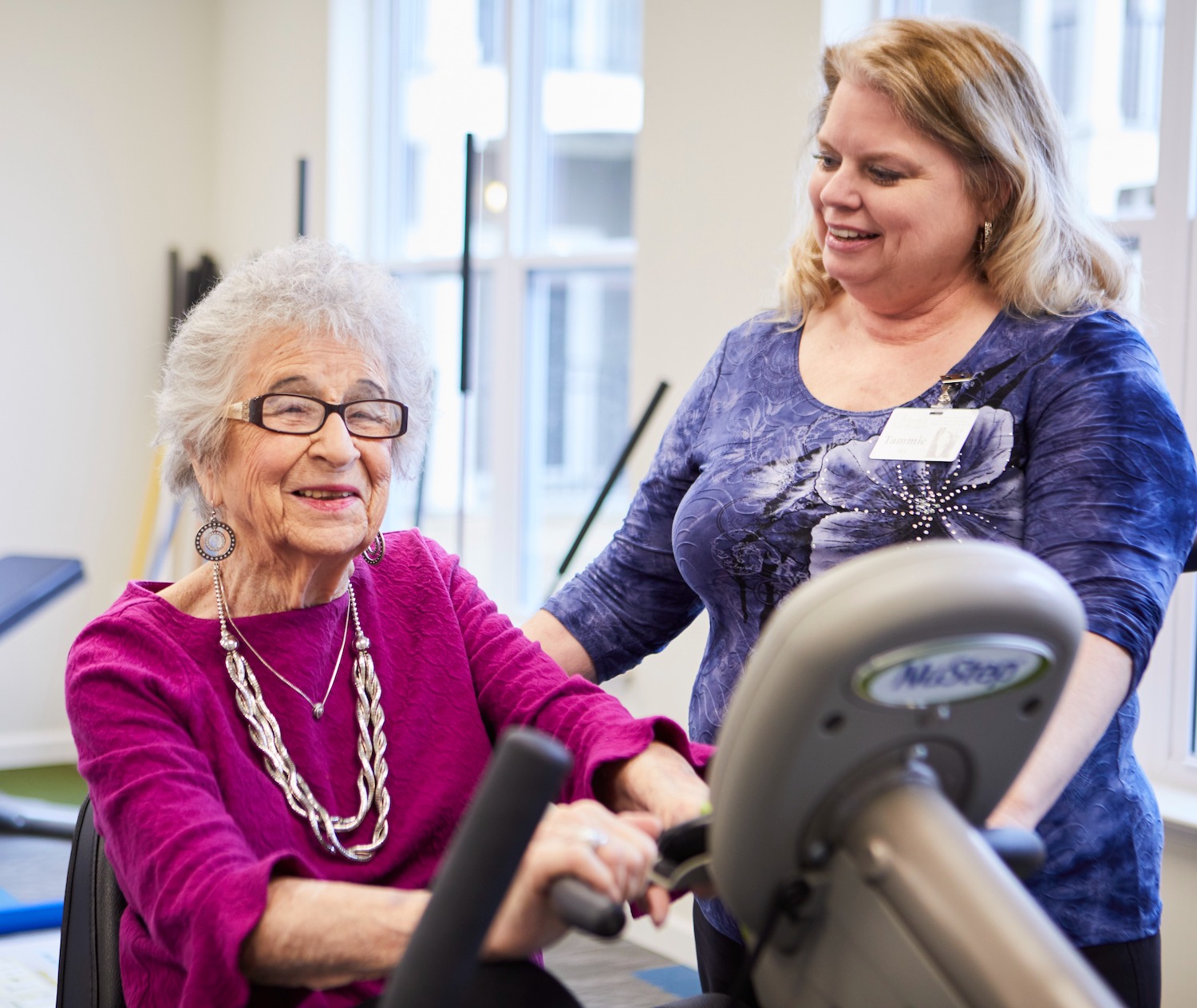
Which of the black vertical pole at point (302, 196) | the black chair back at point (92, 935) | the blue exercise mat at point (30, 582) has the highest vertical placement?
the black vertical pole at point (302, 196)

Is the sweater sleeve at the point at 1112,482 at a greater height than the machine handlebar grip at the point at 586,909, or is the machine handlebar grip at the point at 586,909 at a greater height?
the sweater sleeve at the point at 1112,482

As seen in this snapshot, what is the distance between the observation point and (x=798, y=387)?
166 cm

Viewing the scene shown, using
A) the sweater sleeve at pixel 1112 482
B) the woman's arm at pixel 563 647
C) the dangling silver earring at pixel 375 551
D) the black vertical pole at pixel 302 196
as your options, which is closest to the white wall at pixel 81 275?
the black vertical pole at pixel 302 196

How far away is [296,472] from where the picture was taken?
4.52ft

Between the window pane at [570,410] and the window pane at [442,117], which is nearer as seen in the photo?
the window pane at [570,410]

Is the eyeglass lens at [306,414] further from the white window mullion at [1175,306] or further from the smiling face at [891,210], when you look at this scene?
the white window mullion at [1175,306]

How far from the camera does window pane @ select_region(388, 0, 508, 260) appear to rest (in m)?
4.86

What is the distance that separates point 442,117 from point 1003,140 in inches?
155

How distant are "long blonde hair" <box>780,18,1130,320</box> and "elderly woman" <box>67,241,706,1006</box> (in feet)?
2.16

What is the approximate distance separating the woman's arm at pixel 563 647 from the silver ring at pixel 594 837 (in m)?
0.74

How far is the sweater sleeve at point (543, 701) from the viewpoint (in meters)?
1.37

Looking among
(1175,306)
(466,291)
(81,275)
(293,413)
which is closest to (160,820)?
(293,413)

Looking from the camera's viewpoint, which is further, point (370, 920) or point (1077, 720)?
point (1077, 720)

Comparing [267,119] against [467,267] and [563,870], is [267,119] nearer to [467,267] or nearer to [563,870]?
[467,267]
